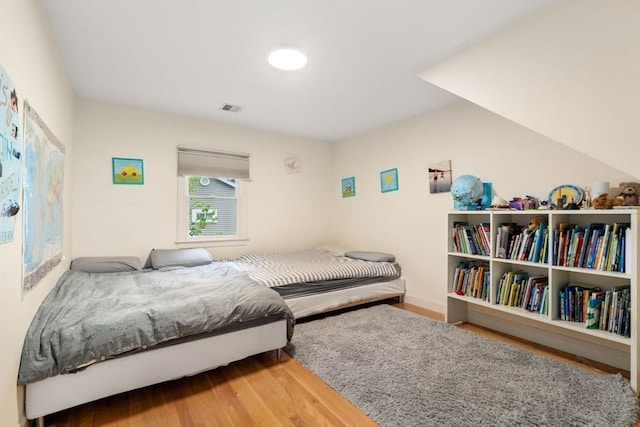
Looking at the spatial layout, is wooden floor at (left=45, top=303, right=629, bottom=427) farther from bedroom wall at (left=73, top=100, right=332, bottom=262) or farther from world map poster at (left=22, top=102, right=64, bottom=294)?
bedroom wall at (left=73, top=100, right=332, bottom=262)

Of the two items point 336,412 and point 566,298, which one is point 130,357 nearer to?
point 336,412

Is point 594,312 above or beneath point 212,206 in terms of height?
beneath

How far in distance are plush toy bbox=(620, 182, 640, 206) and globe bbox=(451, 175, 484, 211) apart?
98cm

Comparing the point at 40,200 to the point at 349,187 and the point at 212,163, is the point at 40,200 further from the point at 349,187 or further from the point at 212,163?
the point at 349,187

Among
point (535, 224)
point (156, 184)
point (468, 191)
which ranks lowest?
point (535, 224)

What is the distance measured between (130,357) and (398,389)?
5.21ft

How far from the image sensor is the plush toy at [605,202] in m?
1.93

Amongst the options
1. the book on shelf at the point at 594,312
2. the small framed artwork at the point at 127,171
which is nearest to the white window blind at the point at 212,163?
the small framed artwork at the point at 127,171

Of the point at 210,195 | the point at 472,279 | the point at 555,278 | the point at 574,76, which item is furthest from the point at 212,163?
the point at 555,278

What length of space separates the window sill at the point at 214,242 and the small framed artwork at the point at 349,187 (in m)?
1.68

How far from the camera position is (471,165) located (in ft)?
9.90

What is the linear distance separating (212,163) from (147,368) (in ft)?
8.74

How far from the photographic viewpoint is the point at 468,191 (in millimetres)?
2727

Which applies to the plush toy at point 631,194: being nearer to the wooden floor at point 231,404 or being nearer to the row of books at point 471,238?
the row of books at point 471,238
